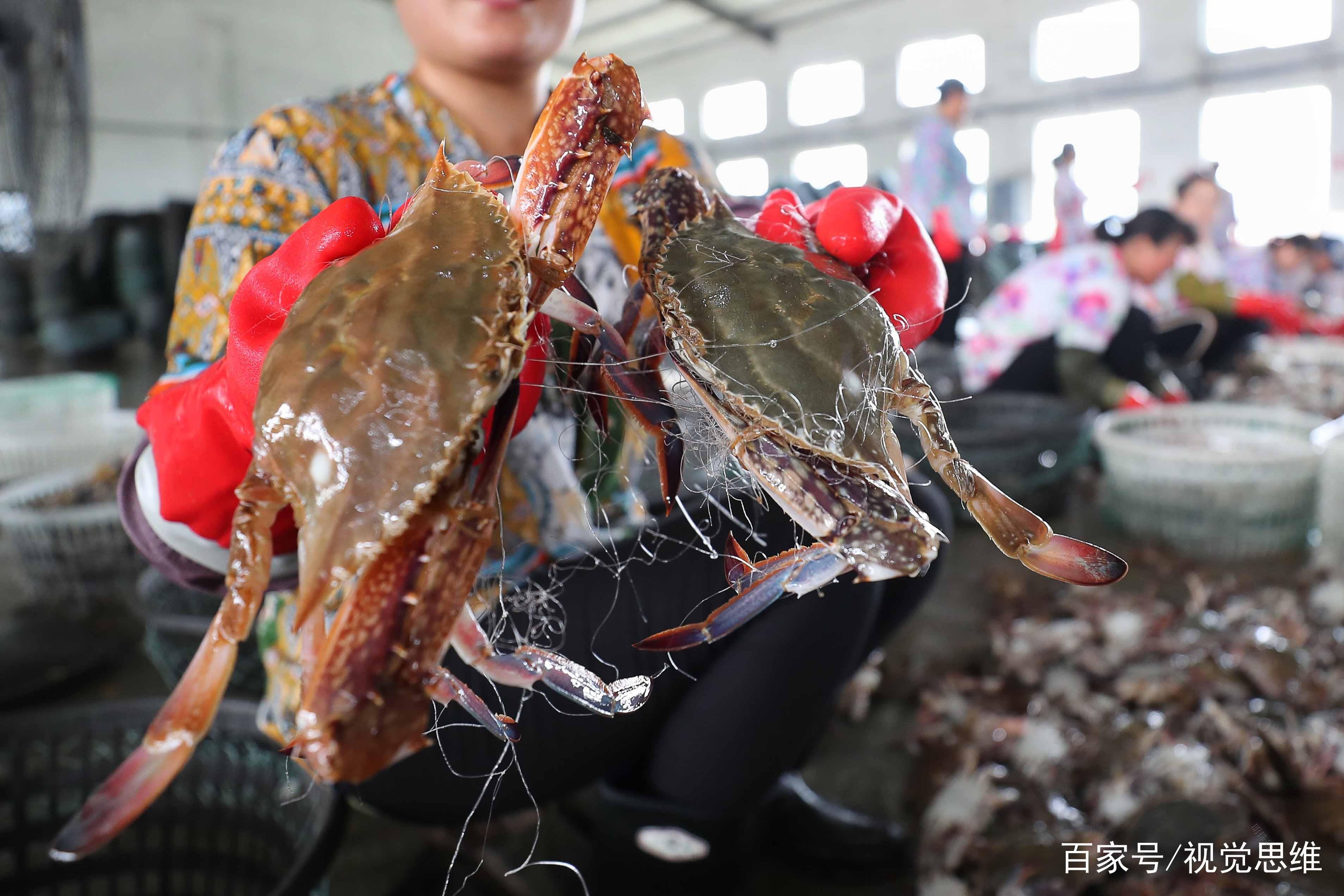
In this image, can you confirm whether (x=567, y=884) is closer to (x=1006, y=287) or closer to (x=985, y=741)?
(x=985, y=741)

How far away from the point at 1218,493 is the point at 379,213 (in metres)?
2.03

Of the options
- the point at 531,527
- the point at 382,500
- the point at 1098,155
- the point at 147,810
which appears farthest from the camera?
the point at 1098,155

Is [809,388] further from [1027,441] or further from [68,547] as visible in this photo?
[68,547]

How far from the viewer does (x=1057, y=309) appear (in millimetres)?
2525

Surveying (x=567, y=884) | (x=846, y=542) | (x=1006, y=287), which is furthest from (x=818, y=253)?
(x=1006, y=287)

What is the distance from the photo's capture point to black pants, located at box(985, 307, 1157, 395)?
255 centimetres

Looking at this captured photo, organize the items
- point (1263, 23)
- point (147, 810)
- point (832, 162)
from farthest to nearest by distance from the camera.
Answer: point (832, 162) < point (1263, 23) < point (147, 810)

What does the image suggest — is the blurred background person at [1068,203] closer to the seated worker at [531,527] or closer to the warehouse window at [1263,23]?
the seated worker at [531,527]

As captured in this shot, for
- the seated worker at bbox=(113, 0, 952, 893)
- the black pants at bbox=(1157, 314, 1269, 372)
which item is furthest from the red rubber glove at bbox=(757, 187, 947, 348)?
the black pants at bbox=(1157, 314, 1269, 372)

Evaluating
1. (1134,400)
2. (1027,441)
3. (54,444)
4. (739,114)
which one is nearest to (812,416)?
(1027,441)

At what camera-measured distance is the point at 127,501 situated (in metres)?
0.65

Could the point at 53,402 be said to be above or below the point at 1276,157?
below

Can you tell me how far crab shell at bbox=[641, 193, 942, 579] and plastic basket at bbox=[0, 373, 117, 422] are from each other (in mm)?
2753

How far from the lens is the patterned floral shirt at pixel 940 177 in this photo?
13.8ft
